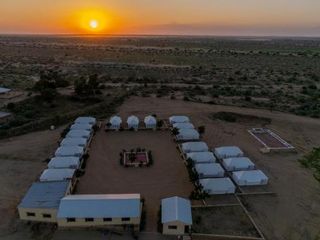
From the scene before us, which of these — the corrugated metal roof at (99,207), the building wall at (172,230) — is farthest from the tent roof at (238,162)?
the corrugated metal roof at (99,207)

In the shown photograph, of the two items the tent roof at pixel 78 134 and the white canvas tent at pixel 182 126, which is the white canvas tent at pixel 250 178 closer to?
the white canvas tent at pixel 182 126

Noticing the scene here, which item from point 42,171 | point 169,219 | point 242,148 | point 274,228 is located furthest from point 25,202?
point 242,148

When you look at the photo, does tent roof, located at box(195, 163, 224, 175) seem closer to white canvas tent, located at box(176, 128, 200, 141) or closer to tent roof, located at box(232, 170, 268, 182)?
tent roof, located at box(232, 170, 268, 182)

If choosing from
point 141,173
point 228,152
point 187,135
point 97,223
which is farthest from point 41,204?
point 187,135

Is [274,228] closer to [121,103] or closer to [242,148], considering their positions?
[242,148]

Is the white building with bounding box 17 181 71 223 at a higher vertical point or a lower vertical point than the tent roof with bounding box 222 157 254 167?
higher

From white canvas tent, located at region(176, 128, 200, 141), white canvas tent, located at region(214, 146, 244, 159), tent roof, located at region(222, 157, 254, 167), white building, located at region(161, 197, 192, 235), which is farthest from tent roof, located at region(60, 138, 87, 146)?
tent roof, located at region(222, 157, 254, 167)
